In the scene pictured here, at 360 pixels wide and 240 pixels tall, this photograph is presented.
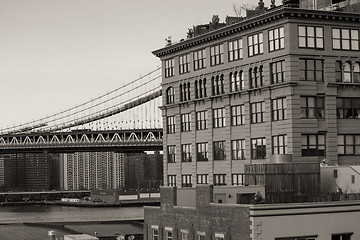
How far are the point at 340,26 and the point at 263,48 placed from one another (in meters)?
6.03

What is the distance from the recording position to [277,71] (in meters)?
65.2

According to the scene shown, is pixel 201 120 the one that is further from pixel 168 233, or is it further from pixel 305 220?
pixel 305 220

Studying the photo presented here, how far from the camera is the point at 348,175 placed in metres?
55.5

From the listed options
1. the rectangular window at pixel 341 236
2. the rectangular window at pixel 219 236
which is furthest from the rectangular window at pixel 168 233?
the rectangular window at pixel 341 236

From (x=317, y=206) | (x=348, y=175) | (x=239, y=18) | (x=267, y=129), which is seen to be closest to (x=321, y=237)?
(x=317, y=206)

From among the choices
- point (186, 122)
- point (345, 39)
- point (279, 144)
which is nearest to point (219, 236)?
point (279, 144)

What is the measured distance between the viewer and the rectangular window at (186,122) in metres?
77.9

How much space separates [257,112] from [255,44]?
5.33 metres

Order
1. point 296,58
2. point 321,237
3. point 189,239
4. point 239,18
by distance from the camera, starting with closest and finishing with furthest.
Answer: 1. point 321,237
2. point 189,239
3. point 296,58
4. point 239,18

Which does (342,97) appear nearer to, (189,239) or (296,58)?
(296,58)

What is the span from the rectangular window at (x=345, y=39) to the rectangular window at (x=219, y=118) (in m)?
12.3

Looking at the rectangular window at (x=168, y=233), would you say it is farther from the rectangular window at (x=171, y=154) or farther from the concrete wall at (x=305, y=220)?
the rectangular window at (x=171, y=154)

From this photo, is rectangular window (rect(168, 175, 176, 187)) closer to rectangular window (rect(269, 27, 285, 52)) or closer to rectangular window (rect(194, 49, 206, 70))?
rectangular window (rect(194, 49, 206, 70))

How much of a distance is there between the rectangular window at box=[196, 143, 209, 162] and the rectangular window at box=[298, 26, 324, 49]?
1542 centimetres
